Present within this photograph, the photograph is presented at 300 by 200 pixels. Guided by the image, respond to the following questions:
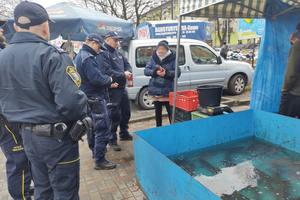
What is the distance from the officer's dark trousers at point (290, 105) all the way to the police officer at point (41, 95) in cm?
300

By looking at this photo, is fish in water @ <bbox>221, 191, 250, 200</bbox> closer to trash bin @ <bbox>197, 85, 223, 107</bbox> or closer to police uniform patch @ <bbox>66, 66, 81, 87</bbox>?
trash bin @ <bbox>197, 85, 223, 107</bbox>

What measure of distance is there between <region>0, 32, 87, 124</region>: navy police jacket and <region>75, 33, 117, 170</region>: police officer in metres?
1.17

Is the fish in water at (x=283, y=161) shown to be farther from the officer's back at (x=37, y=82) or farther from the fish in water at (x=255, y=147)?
the officer's back at (x=37, y=82)

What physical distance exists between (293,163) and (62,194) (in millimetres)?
2590

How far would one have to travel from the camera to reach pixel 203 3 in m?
2.79

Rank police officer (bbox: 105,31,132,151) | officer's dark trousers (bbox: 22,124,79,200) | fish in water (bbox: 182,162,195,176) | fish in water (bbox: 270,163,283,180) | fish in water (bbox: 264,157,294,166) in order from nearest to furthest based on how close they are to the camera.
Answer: officer's dark trousers (bbox: 22,124,79,200) < fish in water (bbox: 270,163,283,180) < fish in water (bbox: 182,162,195,176) < fish in water (bbox: 264,157,294,166) < police officer (bbox: 105,31,132,151)

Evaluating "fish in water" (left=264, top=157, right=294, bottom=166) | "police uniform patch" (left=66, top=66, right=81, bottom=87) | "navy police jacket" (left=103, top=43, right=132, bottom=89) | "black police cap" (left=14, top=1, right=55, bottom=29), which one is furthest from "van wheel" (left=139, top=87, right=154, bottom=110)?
"black police cap" (left=14, top=1, right=55, bottom=29)

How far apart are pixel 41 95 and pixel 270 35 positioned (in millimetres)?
4252

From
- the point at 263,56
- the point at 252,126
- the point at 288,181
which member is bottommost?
the point at 288,181

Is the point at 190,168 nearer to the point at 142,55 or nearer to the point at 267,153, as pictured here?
the point at 267,153

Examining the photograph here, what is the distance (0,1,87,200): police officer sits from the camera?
65.4 inches

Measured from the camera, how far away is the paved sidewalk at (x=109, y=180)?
2738 mm

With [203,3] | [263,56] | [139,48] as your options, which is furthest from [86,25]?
[263,56]

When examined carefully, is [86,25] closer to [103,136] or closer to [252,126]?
[103,136]
